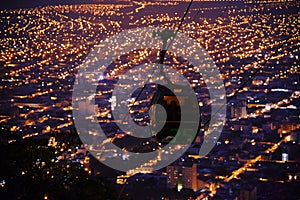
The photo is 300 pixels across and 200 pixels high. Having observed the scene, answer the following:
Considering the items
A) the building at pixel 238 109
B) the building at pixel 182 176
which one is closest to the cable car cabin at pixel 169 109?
the building at pixel 182 176

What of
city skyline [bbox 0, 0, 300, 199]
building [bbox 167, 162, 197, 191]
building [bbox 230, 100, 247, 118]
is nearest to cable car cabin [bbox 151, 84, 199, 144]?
city skyline [bbox 0, 0, 300, 199]

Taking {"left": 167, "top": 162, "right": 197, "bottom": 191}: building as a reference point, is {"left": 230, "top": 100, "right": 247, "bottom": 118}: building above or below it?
above

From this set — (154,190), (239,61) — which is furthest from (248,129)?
(239,61)

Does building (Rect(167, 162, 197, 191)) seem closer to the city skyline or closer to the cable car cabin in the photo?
the city skyline

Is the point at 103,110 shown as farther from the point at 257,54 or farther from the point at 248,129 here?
the point at 257,54

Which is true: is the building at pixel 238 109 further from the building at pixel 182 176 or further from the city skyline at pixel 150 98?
the building at pixel 182 176
